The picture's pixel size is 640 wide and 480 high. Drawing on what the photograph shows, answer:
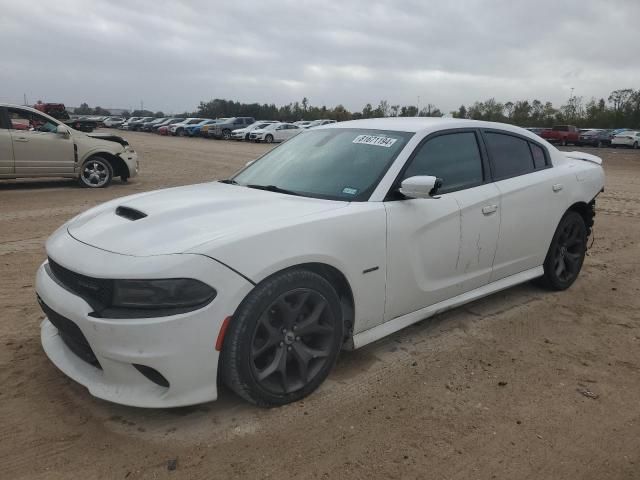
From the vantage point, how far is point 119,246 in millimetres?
2717

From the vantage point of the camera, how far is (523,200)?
4254mm

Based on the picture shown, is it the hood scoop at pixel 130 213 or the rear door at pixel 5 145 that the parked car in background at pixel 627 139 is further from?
the hood scoop at pixel 130 213

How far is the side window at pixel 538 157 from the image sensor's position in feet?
15.1

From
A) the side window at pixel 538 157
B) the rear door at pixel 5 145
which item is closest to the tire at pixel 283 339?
the side window at pixel 538 157

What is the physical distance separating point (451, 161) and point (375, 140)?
593mm

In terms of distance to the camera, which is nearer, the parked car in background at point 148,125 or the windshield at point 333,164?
the windshield at point 333,164

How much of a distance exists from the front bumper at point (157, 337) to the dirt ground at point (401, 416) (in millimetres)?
250

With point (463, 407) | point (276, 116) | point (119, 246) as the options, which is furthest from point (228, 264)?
point (276, 116)

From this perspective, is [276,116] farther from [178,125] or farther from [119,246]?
[119,246]

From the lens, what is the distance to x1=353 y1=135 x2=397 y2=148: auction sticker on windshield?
3680mm

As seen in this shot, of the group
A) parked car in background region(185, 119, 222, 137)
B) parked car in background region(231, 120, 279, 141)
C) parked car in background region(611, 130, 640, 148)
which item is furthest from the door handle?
parked car in background region(185, 119, 222, 137)

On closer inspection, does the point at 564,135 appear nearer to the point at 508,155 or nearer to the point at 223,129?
the point at 223,129

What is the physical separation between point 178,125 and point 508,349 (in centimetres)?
4367

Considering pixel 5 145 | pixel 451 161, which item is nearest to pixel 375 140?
pixel 451 161
